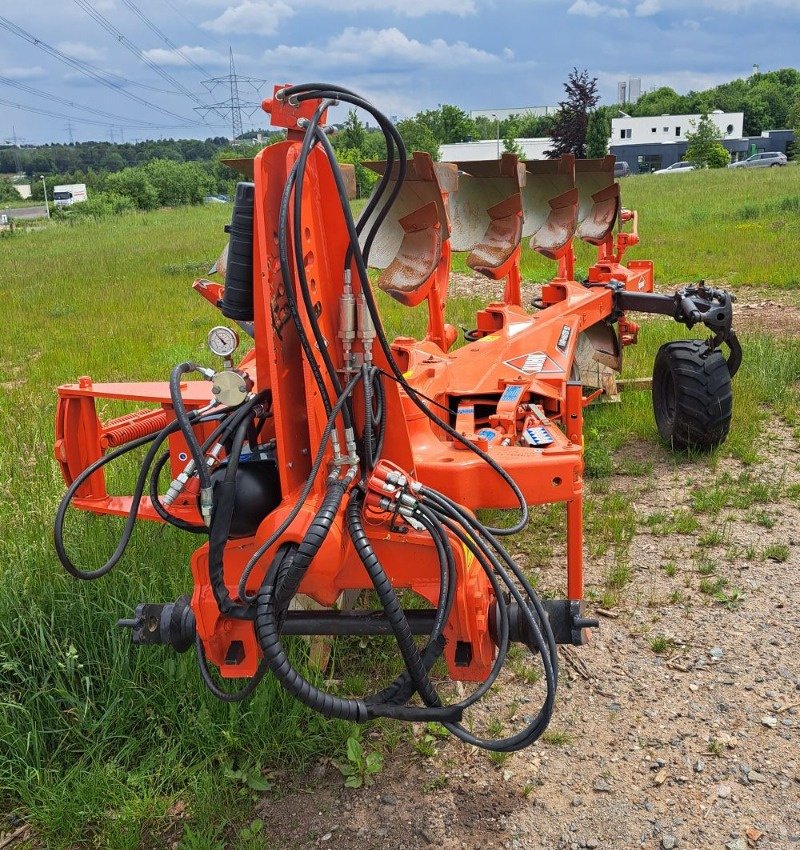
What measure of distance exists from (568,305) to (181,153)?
9267 cm

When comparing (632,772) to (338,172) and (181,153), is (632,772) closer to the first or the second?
(338,172)

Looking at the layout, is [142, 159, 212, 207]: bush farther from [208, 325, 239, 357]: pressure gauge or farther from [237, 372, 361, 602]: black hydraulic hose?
[237, 372, 361, 602]: black hydraulic hose

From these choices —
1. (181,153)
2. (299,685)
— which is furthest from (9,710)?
(181,153)

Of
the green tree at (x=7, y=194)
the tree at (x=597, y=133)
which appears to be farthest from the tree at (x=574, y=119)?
the green tree at (x=7, y=194)

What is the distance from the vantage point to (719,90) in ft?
358

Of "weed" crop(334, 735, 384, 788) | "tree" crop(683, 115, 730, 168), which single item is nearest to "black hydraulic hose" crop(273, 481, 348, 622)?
"weed" crop(334, 735, 384, 788)

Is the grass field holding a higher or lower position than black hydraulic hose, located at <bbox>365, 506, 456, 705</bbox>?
lower

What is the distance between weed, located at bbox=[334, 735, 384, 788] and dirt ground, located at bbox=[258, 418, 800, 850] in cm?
3

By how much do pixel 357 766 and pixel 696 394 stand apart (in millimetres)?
3214

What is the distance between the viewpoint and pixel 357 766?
2854mm

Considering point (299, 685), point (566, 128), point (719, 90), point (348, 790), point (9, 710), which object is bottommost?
point (348, 790)

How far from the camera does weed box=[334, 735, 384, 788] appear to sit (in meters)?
2.82

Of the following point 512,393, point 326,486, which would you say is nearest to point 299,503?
point 326,486

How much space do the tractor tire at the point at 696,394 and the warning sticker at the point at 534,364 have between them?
126 centimetres
